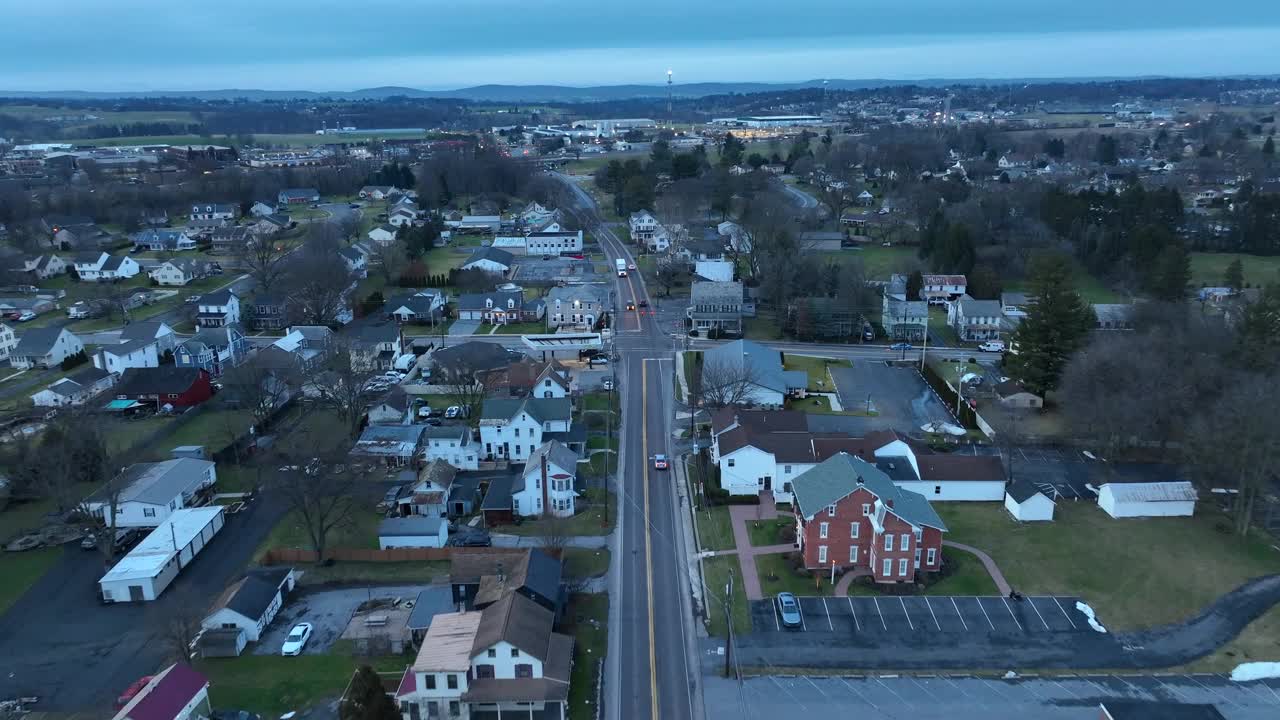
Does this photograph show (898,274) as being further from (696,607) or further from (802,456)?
(696,607)

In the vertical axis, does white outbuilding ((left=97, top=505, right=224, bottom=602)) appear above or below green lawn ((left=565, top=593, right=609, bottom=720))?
above

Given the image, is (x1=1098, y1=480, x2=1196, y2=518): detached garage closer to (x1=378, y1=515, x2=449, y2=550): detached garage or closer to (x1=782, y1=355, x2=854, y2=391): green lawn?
(x1=782, y1=355, x2=854, y2=391): green lawn

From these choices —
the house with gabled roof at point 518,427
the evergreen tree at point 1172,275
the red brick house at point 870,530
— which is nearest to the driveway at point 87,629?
the house with gabled roof at point 518,427

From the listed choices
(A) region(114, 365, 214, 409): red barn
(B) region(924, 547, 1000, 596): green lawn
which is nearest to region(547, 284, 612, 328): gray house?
(A) region(114, 365, 214, 409): red barn

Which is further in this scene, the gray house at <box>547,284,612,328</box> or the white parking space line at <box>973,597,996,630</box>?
the gray house at <box>547,284,612,328</box>

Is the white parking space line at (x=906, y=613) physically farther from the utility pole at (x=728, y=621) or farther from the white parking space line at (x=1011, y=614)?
the utility pole at (x=728, y=621)
